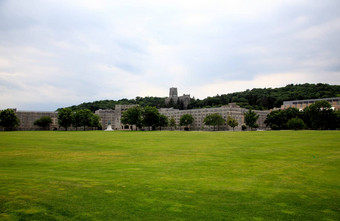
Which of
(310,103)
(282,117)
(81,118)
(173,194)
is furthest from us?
(310,103)

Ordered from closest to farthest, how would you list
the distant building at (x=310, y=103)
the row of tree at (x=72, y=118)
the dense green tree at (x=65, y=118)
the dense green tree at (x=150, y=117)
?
the dense green tree at (x=65, y=118)
the row of tree at (x=72, y=118)
the dense green tree at (x=150, y=117)
the distant building at (x=310, y=103)

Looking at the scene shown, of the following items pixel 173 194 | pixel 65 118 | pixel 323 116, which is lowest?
pixel 173 194

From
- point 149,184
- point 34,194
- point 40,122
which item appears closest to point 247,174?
point 149,184

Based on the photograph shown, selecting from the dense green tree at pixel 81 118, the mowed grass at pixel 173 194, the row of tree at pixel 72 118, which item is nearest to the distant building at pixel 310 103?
the row of tree at pixel 72 118

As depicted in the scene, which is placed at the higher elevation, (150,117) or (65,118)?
(65,118)

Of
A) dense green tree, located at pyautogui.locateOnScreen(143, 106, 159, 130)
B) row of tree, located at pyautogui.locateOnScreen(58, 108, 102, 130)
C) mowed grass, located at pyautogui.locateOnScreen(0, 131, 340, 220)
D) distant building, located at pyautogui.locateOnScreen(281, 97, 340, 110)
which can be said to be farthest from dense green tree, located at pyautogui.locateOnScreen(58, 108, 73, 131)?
distant building, located at pyautogui.locateOnScreen(281, 97, 340, 110)

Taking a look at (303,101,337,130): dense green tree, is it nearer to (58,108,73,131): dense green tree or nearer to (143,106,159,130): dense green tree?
(143,106,159,130): dense green tree

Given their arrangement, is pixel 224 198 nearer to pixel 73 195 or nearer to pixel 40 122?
pixel 73 195

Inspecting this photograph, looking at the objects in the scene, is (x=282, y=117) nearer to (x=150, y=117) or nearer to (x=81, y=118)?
(x=150, y=117)

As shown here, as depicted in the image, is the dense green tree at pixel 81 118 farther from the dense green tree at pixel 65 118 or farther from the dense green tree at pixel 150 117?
the dense green tree at pixel 150 117

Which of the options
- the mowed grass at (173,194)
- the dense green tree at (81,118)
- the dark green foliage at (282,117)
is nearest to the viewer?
the mowed grass at (173,194)

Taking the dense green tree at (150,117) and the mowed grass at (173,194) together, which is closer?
the mowed grass at (173,194)

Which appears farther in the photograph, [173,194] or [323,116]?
[323,116]

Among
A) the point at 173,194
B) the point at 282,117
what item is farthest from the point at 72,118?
the point at 173,194
